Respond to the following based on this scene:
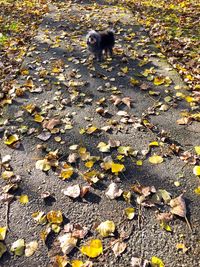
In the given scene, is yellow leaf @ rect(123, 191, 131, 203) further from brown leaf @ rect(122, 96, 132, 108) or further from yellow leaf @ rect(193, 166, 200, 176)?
brown leaf @ rect(122, 96, 132, 108)

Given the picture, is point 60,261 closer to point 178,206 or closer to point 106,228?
point 106,228

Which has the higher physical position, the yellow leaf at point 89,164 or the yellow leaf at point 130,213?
the yellow leaf at point 89,164

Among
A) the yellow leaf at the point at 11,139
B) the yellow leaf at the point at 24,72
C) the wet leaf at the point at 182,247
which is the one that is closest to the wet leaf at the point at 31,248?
the wet leaf at the point at 182,247

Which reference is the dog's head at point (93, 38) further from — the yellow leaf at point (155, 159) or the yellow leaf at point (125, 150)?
the yellow leaf at point (155, 159)

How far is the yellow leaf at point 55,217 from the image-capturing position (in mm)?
2664

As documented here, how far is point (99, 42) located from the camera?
17.2 feet

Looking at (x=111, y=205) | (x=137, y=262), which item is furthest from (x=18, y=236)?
(x=137, y=262)

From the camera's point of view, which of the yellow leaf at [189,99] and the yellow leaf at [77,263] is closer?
the yellow leaf at [77,263]

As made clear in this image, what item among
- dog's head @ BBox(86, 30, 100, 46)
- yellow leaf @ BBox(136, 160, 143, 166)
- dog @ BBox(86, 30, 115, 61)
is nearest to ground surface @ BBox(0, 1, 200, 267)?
yellow leaf @ BBox(136, 160, 143, 166)

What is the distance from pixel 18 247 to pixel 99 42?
3988 millimetres

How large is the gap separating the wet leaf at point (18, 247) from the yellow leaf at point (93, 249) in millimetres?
557

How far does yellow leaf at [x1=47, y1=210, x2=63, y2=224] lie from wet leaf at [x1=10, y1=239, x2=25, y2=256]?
32 centimetres

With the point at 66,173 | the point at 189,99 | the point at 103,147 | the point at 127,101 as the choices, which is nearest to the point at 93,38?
the point at 127,101

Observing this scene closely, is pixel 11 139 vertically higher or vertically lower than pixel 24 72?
lower
